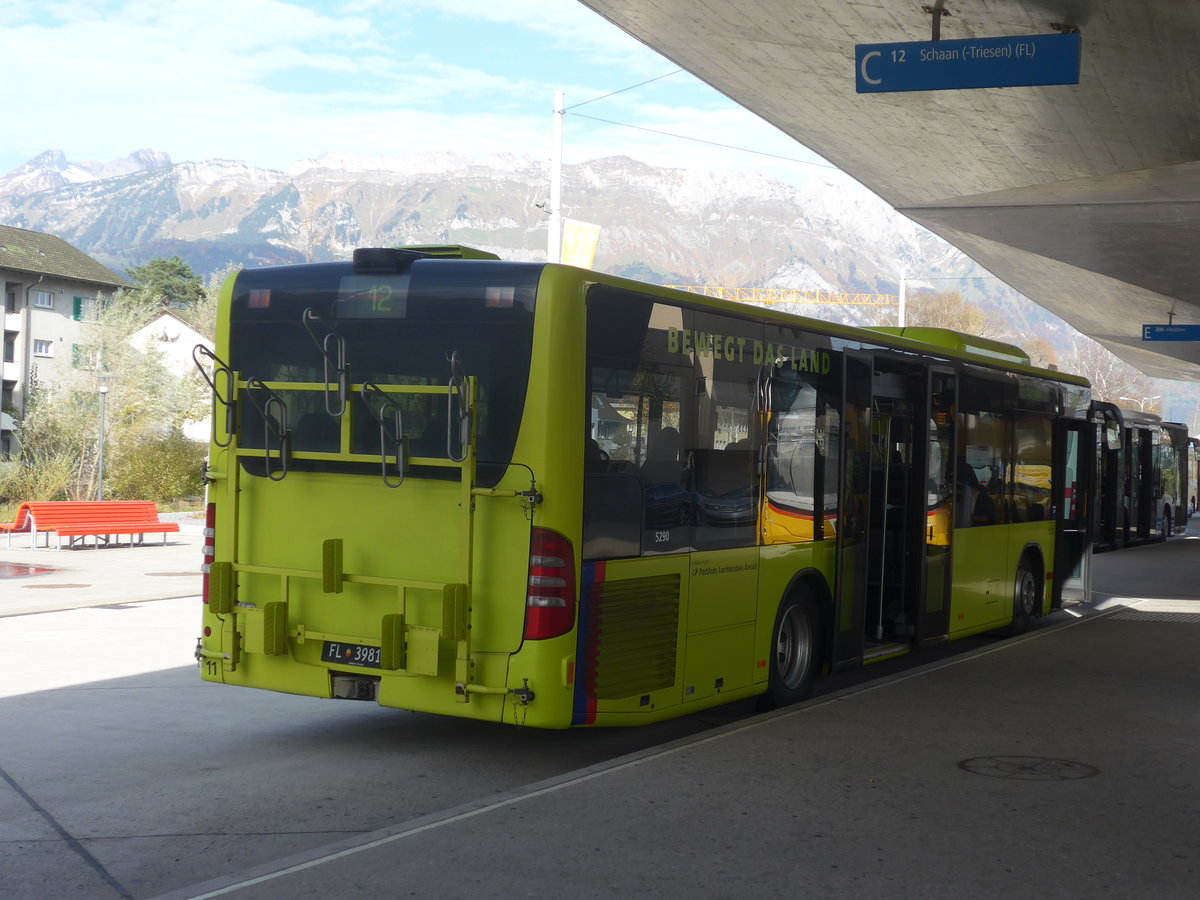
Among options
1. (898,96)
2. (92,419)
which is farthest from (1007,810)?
(92,419)

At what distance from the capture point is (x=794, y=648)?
9.86 meters

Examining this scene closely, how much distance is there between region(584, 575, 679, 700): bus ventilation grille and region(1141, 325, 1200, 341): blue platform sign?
26.1 meters

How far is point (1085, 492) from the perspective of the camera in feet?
54.7

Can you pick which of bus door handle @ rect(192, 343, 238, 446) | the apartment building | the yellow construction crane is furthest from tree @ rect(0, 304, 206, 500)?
the yellow construction crane

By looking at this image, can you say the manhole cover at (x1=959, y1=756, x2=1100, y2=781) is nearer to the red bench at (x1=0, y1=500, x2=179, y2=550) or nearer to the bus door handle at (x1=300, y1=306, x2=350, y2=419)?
the bus door handle at (x1=300, y1=306, x2=350, y2=419)

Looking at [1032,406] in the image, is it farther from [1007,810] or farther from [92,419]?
[92,419]

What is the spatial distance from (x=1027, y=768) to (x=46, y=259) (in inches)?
2634

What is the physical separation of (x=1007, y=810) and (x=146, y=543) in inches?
941

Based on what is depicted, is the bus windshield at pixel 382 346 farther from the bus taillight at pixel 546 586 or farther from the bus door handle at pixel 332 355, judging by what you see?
the bus taillight at pixel 546 586

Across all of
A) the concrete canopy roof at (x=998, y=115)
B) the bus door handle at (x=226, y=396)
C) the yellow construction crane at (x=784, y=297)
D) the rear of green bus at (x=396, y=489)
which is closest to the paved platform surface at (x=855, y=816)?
the rear of green bus at (x=396, y=489)

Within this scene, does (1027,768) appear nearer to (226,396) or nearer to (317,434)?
(317,434)

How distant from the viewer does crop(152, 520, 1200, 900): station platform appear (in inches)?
209

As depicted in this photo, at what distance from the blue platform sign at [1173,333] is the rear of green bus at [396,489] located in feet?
87.9

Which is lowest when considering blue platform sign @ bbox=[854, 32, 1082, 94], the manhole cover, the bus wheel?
the manhole cover
